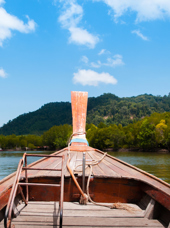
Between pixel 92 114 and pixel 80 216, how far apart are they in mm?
156277

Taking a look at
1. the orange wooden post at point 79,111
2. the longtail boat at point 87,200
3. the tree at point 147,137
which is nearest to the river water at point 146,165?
the orange wooden post at point 79,111

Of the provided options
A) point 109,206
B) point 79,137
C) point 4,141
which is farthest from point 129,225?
point 4,141

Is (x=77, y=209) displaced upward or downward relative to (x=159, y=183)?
downward

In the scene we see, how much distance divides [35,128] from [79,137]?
530 ft

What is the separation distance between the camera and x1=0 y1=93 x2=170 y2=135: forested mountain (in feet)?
463

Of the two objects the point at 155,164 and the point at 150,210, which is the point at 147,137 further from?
the point at 150,210

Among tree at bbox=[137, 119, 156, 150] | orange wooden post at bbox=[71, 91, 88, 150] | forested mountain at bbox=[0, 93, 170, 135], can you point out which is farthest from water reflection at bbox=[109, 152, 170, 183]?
forested mountain at bbox=[0, 93, 170, 135]

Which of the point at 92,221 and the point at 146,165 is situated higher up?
the point at 92,221

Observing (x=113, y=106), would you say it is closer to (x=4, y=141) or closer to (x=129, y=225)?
(x=4, y=141)

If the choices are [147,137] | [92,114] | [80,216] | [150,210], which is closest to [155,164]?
[150,210]

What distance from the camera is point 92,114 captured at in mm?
158875

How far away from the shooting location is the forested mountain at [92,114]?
141 metres

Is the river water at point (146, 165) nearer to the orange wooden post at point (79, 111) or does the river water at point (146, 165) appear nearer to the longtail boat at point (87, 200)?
the orange wooden post at point (79, 111)

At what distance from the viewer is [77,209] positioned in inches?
115
